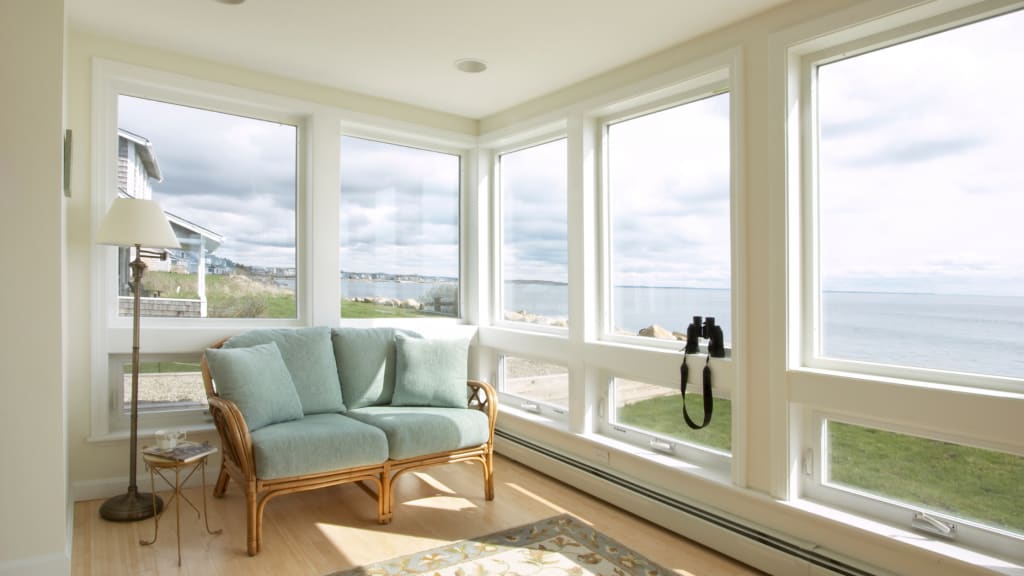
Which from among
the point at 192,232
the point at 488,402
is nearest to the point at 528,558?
the point at 488,402

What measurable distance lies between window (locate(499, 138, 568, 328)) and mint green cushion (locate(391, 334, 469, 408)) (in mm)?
798

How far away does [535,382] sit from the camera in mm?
4449

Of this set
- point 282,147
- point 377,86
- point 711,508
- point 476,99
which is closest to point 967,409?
point 711,508

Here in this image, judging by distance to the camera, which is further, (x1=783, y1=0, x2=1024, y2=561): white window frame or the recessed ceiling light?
the recessed ceiling light

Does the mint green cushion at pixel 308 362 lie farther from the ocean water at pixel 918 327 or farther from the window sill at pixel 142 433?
the ocean water at pixel 918 327

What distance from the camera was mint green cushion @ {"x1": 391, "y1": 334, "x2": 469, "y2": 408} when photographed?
381 centimetres

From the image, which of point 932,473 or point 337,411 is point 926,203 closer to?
point 932,473

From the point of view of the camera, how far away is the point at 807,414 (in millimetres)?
2752

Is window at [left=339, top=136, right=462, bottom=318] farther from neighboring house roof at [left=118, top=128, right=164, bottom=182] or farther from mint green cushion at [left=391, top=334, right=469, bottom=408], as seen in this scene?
neighboring house roof at [left=118, top=128, right=164, bottom=182]

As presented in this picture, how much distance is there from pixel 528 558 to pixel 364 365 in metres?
1.64

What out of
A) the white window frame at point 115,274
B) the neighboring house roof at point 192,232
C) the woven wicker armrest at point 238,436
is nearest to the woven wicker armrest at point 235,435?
the woven wicker armrest at point 238,436

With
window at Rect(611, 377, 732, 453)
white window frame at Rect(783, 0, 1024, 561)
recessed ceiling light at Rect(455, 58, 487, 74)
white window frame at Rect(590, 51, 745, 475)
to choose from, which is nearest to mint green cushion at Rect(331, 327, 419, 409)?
white window frame at Rect(590, 51, 745, 475)

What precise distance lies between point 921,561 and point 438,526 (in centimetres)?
213

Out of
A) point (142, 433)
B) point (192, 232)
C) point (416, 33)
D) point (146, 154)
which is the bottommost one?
point (142, 433)
